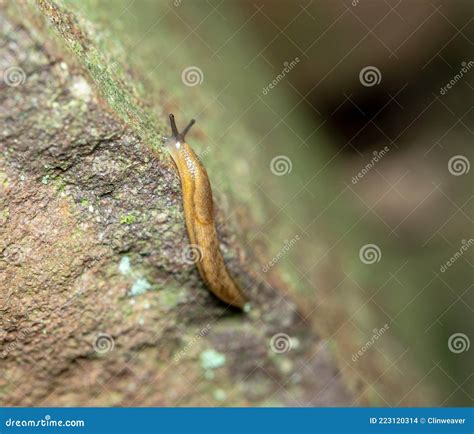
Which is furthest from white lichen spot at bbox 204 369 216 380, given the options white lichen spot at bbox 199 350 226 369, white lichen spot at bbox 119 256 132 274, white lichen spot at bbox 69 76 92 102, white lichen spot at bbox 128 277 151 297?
white lichen spot at bbox 69 76 92 102

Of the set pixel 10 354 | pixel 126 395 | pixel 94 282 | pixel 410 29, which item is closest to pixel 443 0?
pixel 410 29

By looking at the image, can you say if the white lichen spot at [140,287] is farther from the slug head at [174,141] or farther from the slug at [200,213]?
the slug head at [174,141]

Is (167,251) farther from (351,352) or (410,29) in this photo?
(410,29)

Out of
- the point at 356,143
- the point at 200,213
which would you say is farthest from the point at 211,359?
the point at 356,143

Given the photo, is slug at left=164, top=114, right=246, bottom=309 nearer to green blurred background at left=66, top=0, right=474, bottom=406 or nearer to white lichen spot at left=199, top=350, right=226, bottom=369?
white lichen spot at left=199, top=350, right=226, bottom=369

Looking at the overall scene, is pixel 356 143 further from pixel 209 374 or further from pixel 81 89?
pixel 81 89

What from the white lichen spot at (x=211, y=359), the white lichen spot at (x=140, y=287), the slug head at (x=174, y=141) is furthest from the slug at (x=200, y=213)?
the white lichen spot at (x=211, y=359)
